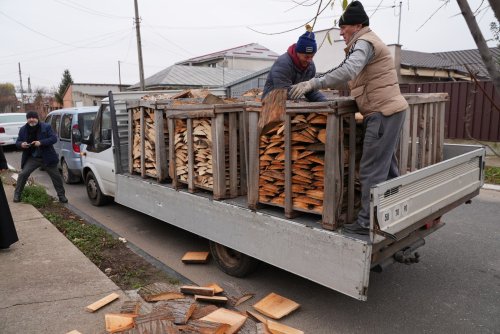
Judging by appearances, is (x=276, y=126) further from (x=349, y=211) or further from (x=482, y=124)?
(x=482, y=124)

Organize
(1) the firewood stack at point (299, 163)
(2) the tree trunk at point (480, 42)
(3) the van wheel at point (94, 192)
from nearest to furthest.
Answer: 1. (2) the tree trunk at point (480, 42)
2. (1) the firewood stack at point (299, 163)
3. (3) the van wheel at point (94, 192)

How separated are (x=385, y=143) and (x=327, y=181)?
1.85 ft

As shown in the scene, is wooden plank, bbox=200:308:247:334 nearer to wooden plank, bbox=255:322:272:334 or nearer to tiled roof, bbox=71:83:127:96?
wooden plank, bbox=255:322:272:334

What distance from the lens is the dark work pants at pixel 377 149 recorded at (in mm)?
3314

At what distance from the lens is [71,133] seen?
9.66m

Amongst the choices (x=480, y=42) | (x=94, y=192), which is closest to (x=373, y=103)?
(x=480, y=42)

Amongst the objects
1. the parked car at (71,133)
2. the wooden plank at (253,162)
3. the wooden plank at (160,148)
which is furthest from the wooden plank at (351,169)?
the parked car at (71,133)

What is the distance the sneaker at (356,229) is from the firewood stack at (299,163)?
272mm

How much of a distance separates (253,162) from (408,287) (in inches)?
83.8

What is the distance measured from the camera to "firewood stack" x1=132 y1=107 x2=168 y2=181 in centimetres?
535

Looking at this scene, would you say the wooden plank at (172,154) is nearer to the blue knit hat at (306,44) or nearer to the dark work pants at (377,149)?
the blue knit hat at (306,44)

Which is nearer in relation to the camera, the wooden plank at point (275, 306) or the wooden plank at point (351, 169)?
the wooden plank at point (351, 169)

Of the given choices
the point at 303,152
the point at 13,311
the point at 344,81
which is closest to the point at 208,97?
the point at 303,152

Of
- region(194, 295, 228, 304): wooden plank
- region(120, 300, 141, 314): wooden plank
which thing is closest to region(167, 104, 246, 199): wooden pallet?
region(194, 295, 228, 304): wooden plank
